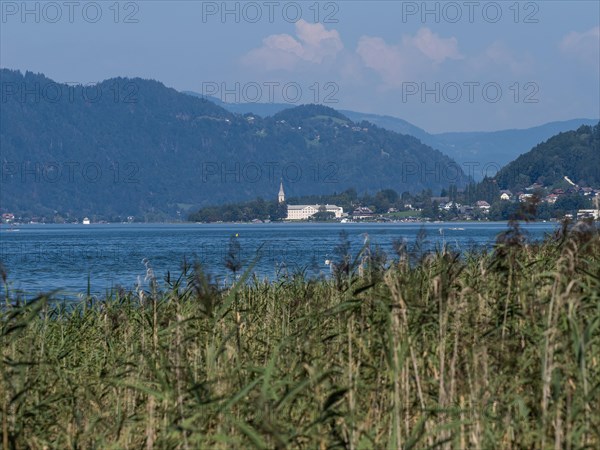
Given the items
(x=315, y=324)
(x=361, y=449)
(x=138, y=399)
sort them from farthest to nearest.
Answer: (x=315, y=324) → (x=138, y=399) → (x=361, y=449)

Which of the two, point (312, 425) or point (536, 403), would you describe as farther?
point (536, 403)

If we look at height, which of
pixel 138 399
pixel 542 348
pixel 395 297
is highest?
pixel 395 297

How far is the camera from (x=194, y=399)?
25.0ft

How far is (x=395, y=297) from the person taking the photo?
6.63 meters

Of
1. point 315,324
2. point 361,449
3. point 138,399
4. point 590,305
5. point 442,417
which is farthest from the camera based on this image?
point 315,324

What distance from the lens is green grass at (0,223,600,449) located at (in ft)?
22.4

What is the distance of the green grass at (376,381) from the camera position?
6836 millimetres

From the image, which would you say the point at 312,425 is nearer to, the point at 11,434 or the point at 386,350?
the point at 386,350

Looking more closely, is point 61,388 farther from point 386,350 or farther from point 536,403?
point 536,403

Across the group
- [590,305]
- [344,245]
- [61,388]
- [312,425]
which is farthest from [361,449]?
[344,245]

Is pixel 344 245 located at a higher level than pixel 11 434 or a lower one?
higher

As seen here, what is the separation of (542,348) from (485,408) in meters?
0.63

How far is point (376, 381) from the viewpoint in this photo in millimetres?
7887

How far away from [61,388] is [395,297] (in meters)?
4.04
